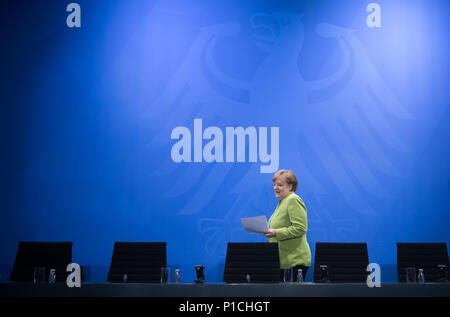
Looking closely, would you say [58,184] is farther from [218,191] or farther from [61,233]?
[218,191]

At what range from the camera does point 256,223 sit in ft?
12.2

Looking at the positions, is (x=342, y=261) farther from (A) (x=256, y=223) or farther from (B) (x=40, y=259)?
(B) (x=40, y=259)

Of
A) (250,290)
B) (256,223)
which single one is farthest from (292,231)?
(250,290)

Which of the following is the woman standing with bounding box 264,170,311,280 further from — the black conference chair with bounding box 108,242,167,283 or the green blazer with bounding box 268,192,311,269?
the black conference chair with bounding box 108,242,167,283

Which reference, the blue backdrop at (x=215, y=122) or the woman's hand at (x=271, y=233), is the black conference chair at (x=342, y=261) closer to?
the woman's hand at (x=271, y=233)

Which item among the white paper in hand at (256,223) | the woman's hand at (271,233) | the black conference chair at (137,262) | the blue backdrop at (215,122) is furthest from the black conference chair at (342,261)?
the black conference chair at (137,262)

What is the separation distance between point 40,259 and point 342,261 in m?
2.41

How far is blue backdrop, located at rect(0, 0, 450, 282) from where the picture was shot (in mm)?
4742

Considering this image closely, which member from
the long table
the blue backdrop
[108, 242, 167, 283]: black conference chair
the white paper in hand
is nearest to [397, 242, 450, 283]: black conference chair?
the blue backdrop

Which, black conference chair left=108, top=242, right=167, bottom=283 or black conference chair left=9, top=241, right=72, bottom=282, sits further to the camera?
black conference chair left=9, top=241, right=72, bottom=282

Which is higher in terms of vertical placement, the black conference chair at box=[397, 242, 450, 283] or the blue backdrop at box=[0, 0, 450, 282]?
the blue backdrop at box=[0, 0, 450, 282]

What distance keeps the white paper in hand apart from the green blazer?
0.45 feet
